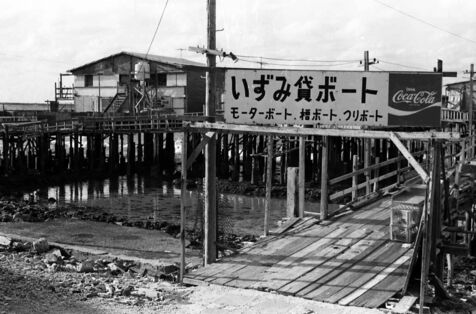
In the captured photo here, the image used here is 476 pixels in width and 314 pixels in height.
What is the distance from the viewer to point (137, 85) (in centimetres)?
4506

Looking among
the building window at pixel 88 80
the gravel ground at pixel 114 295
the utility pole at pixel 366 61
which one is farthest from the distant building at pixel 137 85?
the gravel ground at pixel 114 295

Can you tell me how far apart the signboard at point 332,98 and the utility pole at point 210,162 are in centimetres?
58

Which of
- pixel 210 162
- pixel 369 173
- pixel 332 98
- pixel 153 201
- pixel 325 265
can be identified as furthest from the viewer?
pixel 153 201

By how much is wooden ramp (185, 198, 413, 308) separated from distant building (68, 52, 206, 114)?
31120mm

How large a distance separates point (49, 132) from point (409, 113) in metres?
31.5

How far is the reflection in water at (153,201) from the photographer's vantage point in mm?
23708

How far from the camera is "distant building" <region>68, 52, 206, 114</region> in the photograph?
143 ft

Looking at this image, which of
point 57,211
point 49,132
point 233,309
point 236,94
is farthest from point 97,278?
point 49,132

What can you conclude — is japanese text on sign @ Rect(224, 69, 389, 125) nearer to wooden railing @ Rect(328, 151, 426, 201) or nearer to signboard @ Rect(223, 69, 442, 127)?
signboard @ Rect(223, 69, 442, 127)

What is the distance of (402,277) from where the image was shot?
9.14 metres

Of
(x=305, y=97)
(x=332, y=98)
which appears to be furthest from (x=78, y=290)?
(x=332, y=98)

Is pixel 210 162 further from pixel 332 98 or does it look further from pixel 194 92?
pixel 194 92

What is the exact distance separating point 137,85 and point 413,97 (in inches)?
1486

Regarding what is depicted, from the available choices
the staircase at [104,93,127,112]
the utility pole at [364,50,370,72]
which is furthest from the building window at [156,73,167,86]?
the utility pole at [364,50,370,72]
